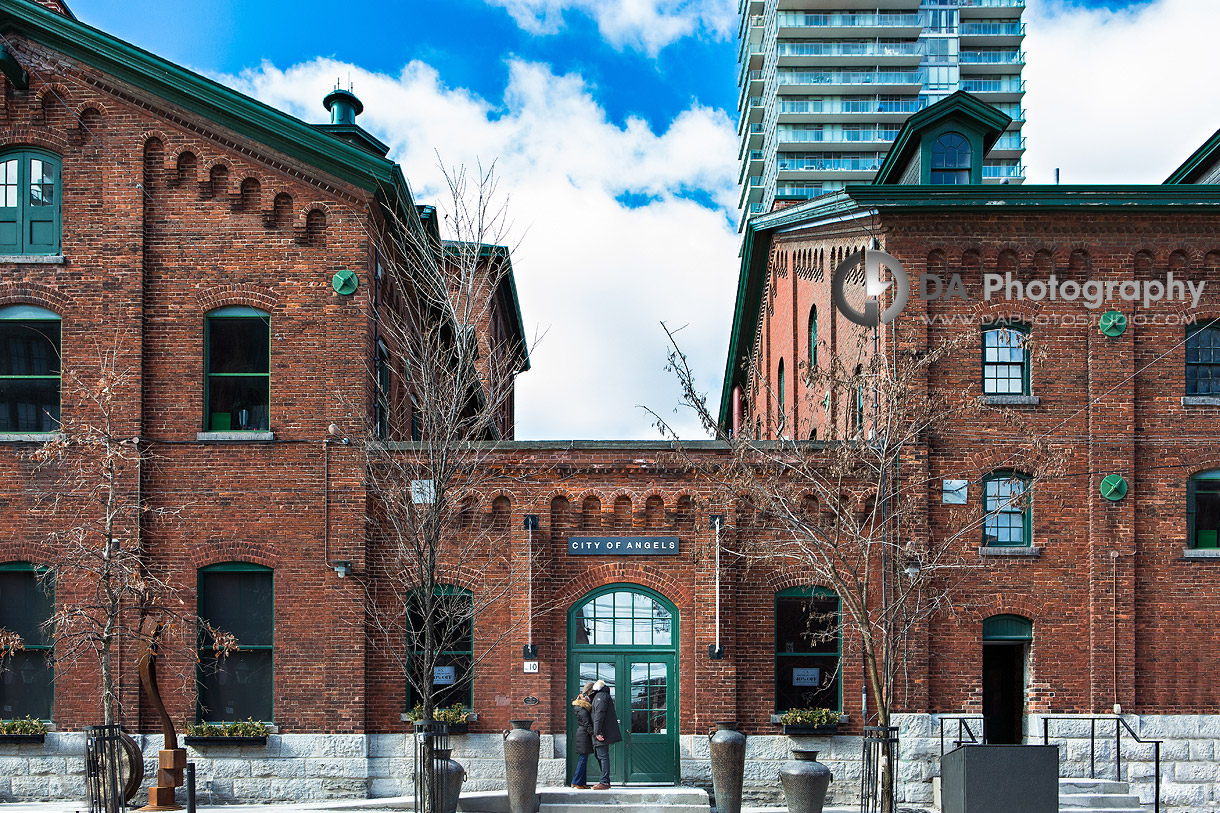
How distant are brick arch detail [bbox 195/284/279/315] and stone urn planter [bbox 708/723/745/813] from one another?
1002 cm

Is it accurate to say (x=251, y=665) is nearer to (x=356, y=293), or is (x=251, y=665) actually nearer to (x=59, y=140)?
(x=356, y=293)

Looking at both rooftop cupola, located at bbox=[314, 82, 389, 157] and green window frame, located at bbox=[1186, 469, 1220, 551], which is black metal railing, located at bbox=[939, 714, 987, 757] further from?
rooftop cupola, located at bbox=[314, 82, 389, 157]

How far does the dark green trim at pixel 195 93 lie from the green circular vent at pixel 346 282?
150 cm

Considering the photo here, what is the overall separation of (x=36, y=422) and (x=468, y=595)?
776 cm

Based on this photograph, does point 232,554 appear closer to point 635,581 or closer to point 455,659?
point 455,659

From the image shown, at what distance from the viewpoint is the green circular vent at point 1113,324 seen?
19047 millimetres

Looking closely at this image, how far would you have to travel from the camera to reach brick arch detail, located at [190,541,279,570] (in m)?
18.2

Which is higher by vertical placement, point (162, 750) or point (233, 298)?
point (233, 298)

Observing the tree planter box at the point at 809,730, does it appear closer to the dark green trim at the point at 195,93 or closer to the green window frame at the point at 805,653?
the green window frame at the point at 805,653

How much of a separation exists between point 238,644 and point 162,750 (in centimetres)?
195

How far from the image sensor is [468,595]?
18516mm

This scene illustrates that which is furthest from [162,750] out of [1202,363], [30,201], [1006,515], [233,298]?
[1202,363]

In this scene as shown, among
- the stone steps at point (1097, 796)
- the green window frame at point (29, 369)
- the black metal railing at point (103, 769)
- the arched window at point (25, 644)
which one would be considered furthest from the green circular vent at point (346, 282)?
the stone steps at point (1097, 796)

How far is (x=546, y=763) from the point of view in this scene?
18156mm
